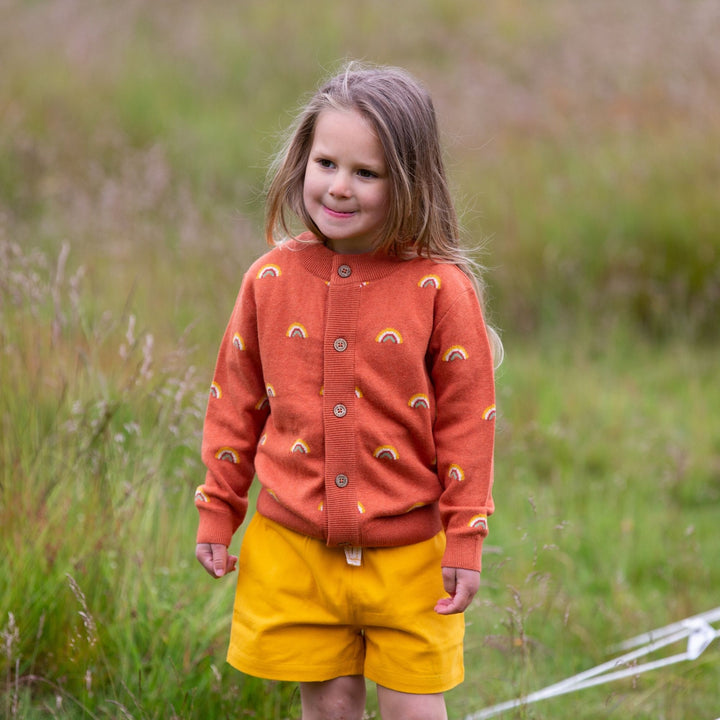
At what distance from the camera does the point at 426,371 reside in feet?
6.73

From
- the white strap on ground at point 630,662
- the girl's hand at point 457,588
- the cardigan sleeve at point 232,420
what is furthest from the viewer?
the white strap on ground at point 630,662

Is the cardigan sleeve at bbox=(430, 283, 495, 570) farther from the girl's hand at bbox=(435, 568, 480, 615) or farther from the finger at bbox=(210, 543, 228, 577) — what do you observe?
the finger at bbox=(210, 543, 228, 577)

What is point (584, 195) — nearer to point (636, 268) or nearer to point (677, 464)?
point (636, 268)

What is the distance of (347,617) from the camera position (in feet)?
6.70

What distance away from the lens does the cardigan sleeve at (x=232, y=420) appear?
2111 mm

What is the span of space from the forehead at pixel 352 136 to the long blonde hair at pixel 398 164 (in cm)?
1

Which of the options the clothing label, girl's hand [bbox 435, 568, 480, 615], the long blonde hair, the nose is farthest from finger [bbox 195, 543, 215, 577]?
the nose

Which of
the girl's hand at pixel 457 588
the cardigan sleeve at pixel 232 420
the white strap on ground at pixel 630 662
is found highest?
the cardigan sleeve at pixel 232 420

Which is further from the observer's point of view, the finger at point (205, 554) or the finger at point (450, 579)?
the finger at point (205, 554)

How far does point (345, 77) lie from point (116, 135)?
5470 mm

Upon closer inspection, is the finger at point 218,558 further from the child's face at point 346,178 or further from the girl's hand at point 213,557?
the child's face at point 346,178

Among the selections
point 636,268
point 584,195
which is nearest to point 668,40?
point 584,195

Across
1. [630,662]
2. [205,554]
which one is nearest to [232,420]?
[205,554]

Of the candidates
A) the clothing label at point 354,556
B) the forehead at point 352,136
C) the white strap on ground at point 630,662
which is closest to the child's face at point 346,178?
the forehead at point 352,136
